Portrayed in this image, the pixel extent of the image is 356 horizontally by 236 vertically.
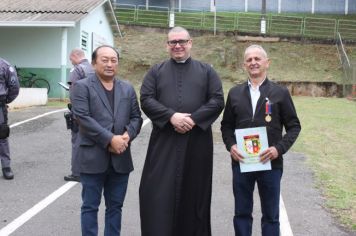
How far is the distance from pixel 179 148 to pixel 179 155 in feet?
0.20

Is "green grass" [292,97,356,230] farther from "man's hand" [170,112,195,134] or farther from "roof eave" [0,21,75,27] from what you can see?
"roof eave" [0,21,75,27]

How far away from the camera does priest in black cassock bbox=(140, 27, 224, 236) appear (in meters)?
4.61

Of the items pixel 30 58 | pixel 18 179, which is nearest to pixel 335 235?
pixel 18 179

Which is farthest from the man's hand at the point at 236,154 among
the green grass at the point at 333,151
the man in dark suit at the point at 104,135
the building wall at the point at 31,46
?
the building wall at the point at 31,46

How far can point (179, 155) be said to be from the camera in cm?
461

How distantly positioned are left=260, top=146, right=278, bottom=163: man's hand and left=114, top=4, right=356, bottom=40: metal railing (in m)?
28.9

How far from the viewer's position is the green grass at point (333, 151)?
6930 mm

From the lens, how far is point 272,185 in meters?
4.62

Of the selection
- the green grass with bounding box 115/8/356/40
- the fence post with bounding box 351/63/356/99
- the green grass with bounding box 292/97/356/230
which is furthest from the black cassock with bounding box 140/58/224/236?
the green grass with bounding box 115/8/356/40

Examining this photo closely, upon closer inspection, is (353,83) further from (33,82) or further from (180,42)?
(180,42)

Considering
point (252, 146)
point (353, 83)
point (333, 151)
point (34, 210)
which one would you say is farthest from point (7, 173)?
point (353, 83)

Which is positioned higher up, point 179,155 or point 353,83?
point 179,155

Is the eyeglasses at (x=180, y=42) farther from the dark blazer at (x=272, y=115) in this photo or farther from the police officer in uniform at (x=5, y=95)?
the police officer in uniform at (x=5, y=95)

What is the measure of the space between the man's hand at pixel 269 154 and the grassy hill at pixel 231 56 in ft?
71.9
